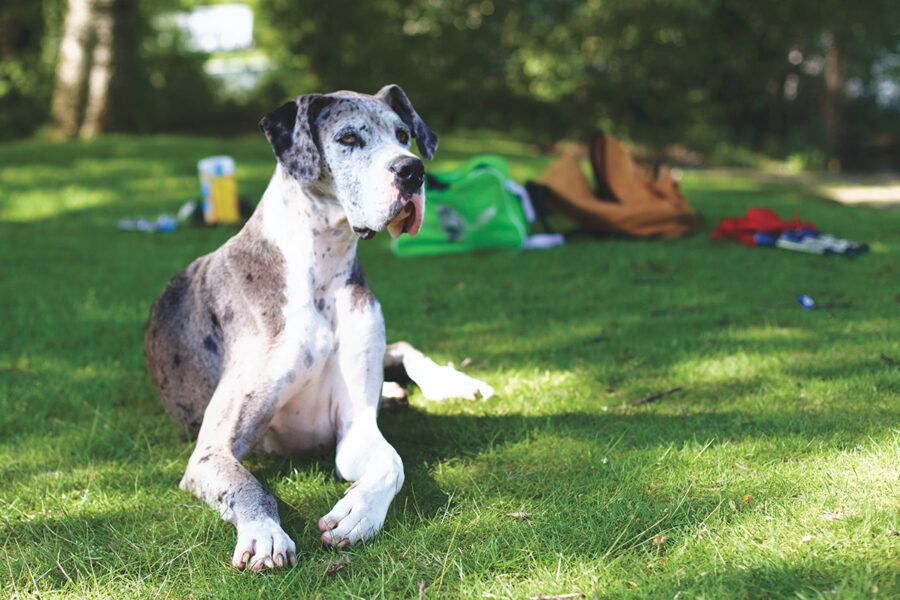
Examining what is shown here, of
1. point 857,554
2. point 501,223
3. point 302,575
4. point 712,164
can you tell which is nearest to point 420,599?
point 302,575

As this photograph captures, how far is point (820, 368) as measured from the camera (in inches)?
164

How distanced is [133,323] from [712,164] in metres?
14.6

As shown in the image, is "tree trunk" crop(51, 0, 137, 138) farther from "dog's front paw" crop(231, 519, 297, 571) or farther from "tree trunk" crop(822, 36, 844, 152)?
"tree trunk" crop(822, 36, 844, 152)

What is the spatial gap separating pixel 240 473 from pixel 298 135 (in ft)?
3.85

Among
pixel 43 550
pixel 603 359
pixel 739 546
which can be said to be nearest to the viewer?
pixel 739 546

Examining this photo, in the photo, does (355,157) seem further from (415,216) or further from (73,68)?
(73,68)

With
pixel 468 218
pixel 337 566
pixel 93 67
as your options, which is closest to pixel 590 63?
pixel 93 67

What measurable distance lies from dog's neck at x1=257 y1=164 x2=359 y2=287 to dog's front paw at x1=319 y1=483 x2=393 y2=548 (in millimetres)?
794

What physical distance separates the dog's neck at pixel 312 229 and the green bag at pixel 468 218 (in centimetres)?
458

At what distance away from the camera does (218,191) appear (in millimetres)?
8633

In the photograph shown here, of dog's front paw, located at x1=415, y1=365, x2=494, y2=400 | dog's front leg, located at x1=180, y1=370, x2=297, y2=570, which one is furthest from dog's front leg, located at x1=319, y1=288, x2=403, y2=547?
dog's front paw, located at x1=415, y1=365, x2=494, y2=400

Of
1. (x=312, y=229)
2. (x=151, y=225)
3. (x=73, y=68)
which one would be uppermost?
(x=73, y=68)

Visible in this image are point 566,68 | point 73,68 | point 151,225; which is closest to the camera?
point 151,225

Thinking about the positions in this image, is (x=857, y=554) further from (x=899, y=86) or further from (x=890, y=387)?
(x=899, y=86)
